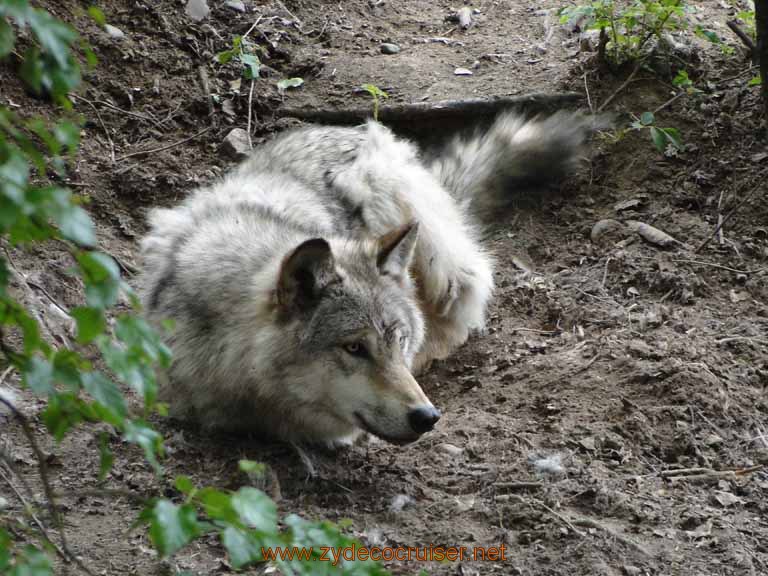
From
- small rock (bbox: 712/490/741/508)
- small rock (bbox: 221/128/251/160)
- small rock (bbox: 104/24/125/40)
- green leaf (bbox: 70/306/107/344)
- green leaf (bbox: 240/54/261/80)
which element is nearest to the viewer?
green leaf (bbox: 70/306/107/344)

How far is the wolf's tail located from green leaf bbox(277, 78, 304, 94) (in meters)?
1.43

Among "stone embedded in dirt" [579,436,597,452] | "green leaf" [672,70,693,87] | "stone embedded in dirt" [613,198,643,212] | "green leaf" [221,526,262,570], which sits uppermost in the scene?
"green leaf" [221,526,262,570]

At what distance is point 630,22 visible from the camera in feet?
18.9

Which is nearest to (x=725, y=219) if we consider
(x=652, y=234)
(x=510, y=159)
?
(x=652, y=234)

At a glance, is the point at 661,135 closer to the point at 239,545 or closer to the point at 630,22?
the point at 630,22

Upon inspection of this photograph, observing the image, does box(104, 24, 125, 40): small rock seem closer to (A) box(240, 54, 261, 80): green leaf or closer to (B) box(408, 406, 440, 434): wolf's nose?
(A) box(240, 54, 261, 80): green leaf

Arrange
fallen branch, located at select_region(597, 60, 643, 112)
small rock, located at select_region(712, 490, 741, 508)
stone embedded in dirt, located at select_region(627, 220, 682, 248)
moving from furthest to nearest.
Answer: fallen branch, located at select_region(597, 60, 643, 112) < stone embedded in dirt, located at select_region(627, 220, 682, 248) < small rock, located at select_region(712, 490, 741, 508)

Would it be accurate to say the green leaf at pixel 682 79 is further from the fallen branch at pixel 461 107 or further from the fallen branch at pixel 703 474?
the fallen branch at pixel 703 474

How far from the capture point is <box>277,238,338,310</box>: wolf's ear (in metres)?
3.50

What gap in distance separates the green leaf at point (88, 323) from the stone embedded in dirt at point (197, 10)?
19.1 feet

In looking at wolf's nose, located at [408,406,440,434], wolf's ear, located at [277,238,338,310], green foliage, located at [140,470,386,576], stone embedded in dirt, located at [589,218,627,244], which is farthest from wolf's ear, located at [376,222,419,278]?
green foliage, located at [140,470,386,576]

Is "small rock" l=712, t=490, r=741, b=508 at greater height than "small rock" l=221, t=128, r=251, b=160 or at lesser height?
lesser

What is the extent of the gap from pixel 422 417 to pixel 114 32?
438 cm

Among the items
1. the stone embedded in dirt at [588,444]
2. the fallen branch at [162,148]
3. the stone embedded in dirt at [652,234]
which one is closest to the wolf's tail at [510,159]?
the stone embedded in dirt at [652,234]
